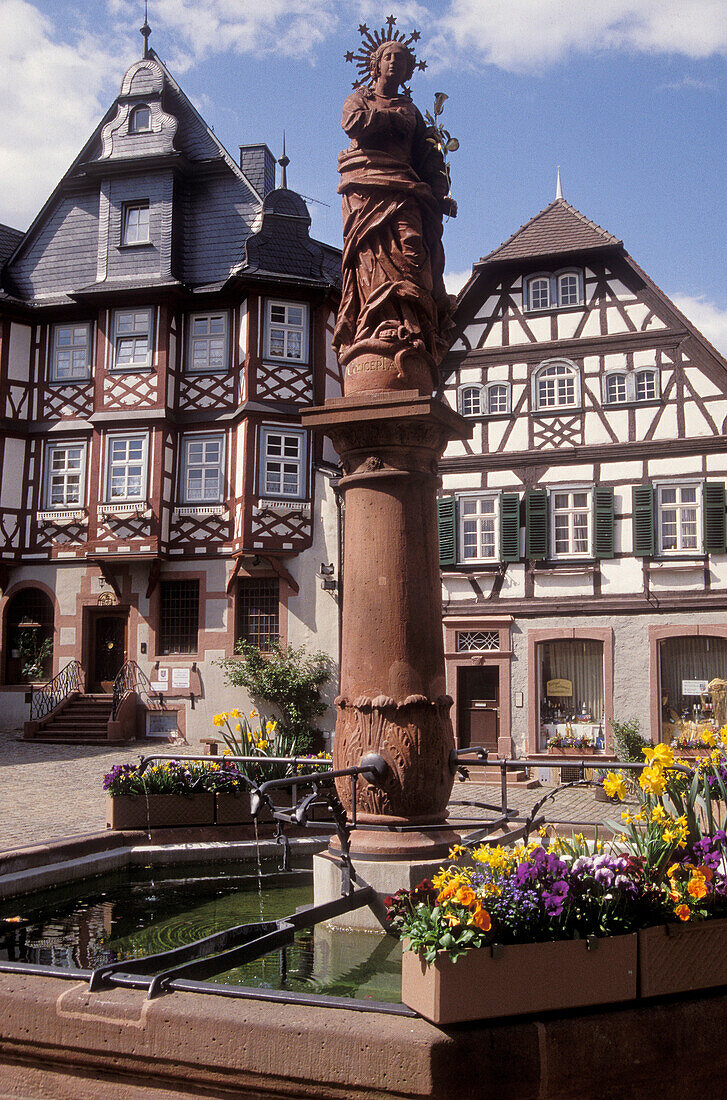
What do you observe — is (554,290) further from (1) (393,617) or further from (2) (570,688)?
(1) (393,617)

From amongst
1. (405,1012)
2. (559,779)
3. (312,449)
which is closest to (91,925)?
(405,1012)

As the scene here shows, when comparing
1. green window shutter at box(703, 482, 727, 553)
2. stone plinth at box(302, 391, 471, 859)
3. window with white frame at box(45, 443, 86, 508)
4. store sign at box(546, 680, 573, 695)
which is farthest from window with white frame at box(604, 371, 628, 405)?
stone plinth at box(302, 391, 471, 859)

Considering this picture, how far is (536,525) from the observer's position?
2130 cm

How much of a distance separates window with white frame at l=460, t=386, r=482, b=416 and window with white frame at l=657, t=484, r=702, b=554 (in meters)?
4.31

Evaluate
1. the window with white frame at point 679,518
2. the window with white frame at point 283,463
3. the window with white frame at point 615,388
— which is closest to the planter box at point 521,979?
the window with white frame at point 679,518

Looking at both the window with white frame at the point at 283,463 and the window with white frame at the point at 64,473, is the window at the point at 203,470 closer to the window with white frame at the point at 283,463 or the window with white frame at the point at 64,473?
the window with white frame at the point at 283,463

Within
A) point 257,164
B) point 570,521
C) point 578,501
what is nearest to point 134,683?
point 570,521

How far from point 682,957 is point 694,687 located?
1750 cm

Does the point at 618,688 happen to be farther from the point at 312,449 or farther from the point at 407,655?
the point at 407,655

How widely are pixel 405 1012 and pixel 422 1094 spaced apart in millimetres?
259

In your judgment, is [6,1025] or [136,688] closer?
[6,1025]

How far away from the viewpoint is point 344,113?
→ 7.04m

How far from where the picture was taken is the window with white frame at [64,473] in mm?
25906

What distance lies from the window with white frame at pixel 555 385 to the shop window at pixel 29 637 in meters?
13.3
